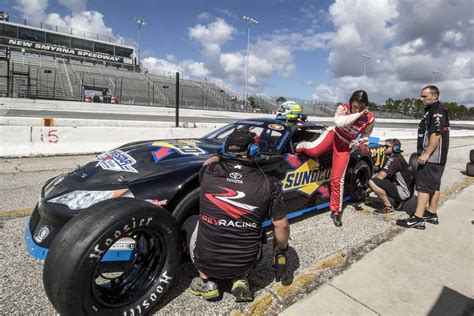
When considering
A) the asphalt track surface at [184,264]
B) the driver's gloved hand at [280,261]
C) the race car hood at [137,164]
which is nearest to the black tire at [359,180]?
the asphalt track surface at [184,264]

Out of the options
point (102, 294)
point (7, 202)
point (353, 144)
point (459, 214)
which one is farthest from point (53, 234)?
point (459, 214)

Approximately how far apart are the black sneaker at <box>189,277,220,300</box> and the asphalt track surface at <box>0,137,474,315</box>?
0.26 feet

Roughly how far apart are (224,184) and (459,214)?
4.66 metres

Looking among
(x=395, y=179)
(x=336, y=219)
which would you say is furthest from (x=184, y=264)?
(x=395, y=179)

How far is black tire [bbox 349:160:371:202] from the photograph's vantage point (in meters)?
5.05

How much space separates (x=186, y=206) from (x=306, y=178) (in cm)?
190

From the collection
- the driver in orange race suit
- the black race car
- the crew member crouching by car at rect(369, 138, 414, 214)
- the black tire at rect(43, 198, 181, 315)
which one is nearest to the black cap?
the black race car

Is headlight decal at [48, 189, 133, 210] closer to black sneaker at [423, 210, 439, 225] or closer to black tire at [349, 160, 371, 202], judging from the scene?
black tire at [349, 160, 371, 202]

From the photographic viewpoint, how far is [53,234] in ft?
8.23

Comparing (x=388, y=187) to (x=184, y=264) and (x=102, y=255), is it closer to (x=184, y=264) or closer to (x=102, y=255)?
(x=184, y=264)

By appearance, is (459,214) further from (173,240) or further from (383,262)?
(173,240)

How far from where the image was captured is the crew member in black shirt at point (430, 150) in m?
4.22

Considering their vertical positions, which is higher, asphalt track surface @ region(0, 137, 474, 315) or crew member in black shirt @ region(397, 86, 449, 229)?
crew member in black shirt @ region(397, 86, 449, 229)

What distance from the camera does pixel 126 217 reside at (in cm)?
211
